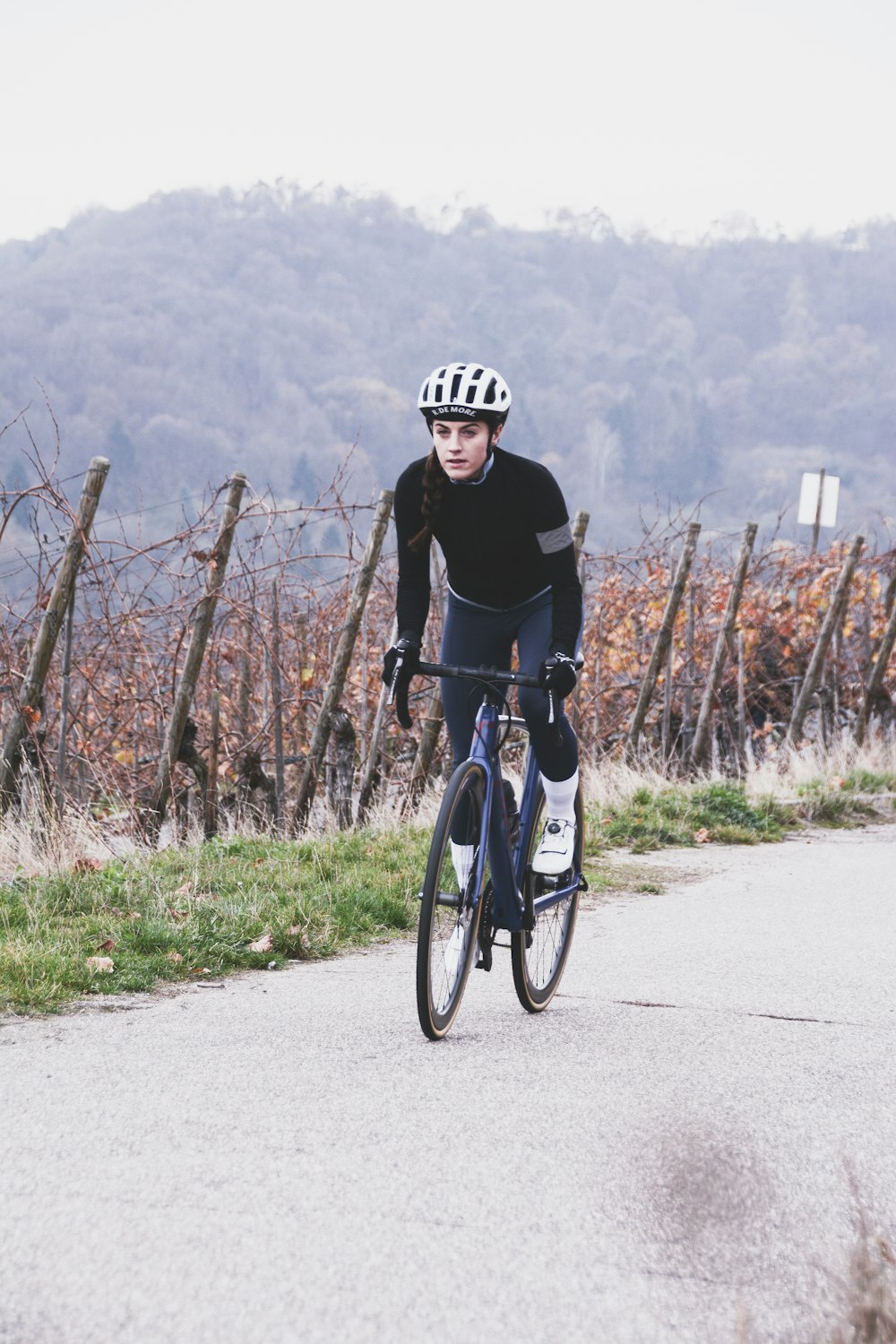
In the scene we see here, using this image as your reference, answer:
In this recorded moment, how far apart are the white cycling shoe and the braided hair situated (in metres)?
1.25

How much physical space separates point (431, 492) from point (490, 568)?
0.39 meters

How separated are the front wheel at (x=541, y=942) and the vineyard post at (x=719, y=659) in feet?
32.2

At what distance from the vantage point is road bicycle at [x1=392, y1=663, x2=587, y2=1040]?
4.21m

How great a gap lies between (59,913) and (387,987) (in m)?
1.74

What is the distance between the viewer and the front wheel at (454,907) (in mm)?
4176

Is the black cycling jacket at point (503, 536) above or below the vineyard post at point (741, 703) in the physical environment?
above

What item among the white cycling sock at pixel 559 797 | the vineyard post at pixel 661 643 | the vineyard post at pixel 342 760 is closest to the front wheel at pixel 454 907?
the white cycling sock at pixel 559 797

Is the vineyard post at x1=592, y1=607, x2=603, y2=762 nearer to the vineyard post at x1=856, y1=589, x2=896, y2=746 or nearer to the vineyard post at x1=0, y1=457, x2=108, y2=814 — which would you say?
the vineyard post at x1=856, y1=589, x2=896, y2=746

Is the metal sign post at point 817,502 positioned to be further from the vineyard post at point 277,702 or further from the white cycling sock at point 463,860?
the white cycling sock at point 463,860

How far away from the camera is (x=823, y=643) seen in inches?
675

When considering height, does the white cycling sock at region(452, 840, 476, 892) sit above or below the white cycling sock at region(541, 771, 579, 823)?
below

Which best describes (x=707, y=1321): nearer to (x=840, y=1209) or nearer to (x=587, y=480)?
(x=840, y=1209)

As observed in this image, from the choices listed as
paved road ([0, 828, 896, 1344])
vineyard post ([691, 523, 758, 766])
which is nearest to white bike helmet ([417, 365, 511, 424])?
paved road ([0, 828, 896, 1344])

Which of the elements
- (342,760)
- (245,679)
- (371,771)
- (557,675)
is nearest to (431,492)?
(557,675)
